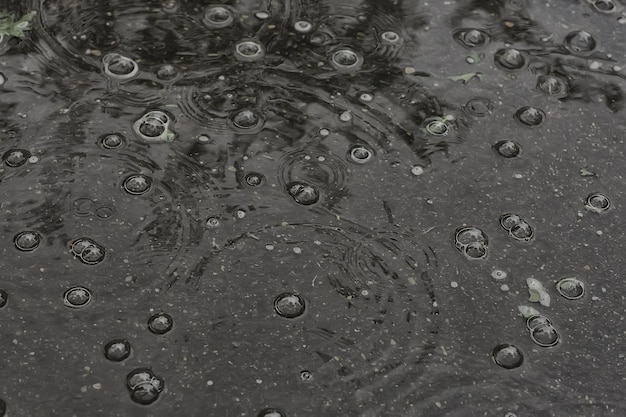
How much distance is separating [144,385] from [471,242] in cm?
98

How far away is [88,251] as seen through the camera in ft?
7.06

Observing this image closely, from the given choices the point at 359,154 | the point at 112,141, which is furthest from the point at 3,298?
the point at 359,154

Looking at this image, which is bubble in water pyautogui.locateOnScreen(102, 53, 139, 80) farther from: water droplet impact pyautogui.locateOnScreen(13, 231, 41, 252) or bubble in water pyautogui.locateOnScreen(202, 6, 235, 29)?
water droplet impact pyautogui.locateOnScreen(13, 231, 41, 252)

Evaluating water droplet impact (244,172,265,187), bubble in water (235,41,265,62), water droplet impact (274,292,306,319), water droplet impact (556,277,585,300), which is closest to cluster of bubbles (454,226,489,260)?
water droplet impact (556,277,585,300)

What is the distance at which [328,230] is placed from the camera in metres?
2.26

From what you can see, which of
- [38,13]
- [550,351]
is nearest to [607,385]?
[550,351]

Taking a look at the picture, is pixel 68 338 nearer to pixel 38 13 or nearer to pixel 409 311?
pixel 409 311

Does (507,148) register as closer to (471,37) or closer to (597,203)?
(597,203)

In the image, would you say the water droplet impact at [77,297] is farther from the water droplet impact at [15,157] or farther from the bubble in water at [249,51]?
the bubble in water at [249,51]

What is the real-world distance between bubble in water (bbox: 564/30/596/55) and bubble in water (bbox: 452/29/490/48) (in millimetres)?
295

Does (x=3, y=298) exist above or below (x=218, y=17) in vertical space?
below

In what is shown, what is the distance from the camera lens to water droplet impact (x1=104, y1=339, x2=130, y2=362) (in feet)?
6.43

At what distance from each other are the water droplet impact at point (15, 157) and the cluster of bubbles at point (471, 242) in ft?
4.21

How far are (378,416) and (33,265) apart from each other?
99cm
